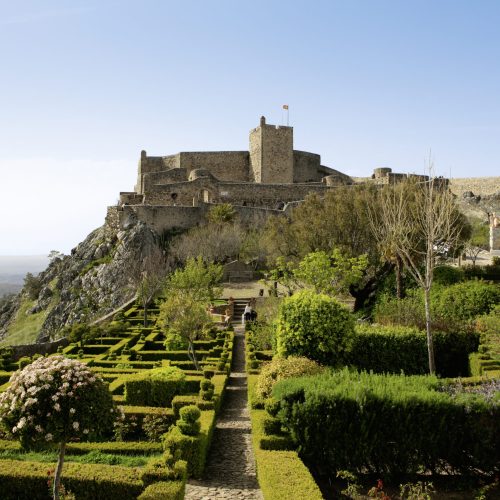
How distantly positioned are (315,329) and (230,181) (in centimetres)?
3782

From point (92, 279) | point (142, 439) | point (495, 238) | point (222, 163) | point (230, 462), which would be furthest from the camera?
point (222, 163)

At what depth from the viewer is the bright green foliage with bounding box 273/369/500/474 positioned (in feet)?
31.5

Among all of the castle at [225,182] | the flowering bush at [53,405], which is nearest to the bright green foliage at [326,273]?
the flowering bush at [53,405]

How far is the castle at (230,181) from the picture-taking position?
4416cm

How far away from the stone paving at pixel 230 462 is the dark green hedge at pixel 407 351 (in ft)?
12.6

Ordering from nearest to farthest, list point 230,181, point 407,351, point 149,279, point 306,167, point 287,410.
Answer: point 287,410 < point 407,351 < point 149,279 < point 230,181 < point 306,167

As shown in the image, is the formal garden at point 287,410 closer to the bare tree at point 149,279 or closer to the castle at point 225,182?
the bare tree at point 149,279

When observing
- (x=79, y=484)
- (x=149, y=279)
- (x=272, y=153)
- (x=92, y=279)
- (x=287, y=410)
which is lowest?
(x=79, y=484)

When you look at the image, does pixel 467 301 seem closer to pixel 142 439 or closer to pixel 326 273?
pixel 326 273

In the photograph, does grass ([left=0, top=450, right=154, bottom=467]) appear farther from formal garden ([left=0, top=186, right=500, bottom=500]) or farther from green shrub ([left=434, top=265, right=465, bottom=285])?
green shrub ([left=434, top=265, right=465, bottom=285])

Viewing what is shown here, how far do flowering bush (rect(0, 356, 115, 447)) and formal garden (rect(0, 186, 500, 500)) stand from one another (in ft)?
0.06

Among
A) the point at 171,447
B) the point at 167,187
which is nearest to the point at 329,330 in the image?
the point at 171,447

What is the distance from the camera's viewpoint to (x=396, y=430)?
9664 mm

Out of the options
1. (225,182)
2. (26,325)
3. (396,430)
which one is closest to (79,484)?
(396,430)
